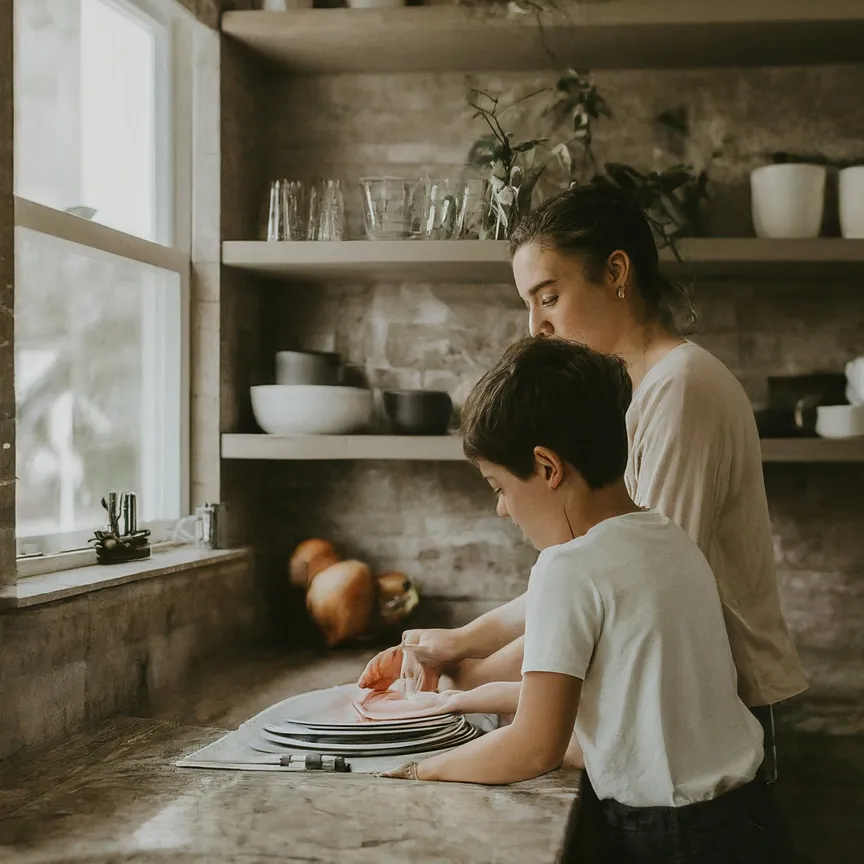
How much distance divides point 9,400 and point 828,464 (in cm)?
197

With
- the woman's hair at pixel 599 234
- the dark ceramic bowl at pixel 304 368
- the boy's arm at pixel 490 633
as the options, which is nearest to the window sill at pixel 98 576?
the dark ceramic bowl at pixel 304 368

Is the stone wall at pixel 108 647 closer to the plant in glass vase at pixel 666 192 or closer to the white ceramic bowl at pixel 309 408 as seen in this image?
the white ceramic bowl at pixel 309 408

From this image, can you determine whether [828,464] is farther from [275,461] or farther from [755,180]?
[275,461]

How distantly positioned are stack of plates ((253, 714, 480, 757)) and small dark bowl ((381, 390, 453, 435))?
1057mm

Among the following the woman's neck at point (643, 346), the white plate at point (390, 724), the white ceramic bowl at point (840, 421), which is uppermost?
the woman's neck at point (643, 346)

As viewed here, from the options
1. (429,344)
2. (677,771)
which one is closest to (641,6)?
(429,344)

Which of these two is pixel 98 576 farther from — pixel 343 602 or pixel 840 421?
pixel 840 421

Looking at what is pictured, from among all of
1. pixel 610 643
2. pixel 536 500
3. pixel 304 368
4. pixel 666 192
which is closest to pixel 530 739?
pixel 610 643

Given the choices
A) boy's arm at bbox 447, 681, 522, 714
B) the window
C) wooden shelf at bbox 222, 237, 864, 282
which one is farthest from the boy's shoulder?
wooden shelf at bbox 222, 237, 864, 282

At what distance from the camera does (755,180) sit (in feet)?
8.08

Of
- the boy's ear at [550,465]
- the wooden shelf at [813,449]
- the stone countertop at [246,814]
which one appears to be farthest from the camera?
the wooden shelf at [813,449]

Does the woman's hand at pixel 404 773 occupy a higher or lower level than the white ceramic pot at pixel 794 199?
lower

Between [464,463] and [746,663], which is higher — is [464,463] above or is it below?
above

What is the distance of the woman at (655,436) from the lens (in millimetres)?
1487
